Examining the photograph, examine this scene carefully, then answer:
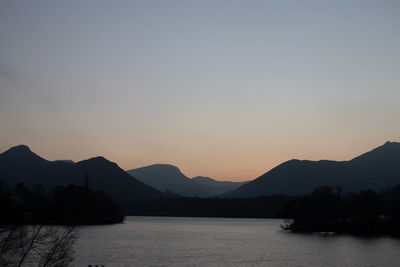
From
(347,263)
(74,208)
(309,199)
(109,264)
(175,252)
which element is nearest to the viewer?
(109,264)

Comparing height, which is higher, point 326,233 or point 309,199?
point 309,199

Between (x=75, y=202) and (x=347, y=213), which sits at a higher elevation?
(x=75, y=202)

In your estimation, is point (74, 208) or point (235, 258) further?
point (74, 208)

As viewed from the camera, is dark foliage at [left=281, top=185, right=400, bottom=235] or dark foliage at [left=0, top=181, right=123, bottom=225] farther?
dark foliage at [left=0, top=181, right=123, bottom=225]

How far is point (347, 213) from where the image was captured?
130375mm

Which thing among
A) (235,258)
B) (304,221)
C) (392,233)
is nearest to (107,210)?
(304,221)

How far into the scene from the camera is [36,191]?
15650cm

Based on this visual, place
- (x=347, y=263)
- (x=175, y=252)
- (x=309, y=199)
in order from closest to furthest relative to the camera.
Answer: (x=347, y=263)
(x=175, y=252)
(x=309, y=199)

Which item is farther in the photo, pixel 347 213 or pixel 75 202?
pixel 75 202

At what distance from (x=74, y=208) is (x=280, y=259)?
93.6 metres

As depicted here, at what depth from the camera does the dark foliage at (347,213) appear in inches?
4696

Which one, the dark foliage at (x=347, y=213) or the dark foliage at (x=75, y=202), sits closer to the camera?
the dark foliage at (x=347, y=213)

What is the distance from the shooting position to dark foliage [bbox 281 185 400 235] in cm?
11928

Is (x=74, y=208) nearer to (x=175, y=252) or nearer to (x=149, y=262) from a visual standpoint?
(x=175, y=252)
